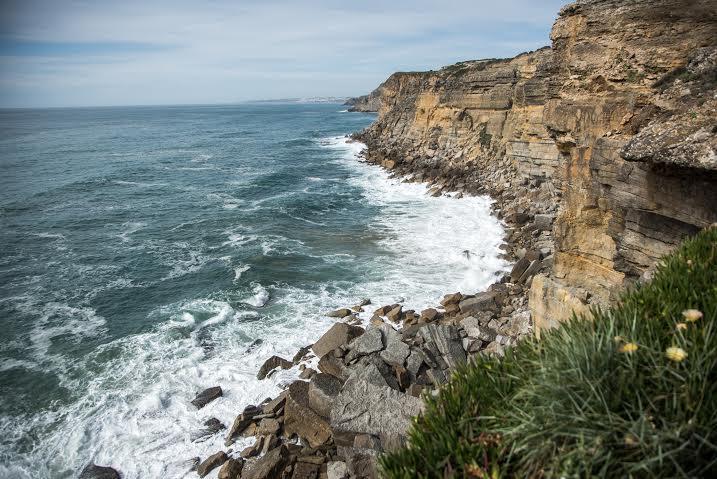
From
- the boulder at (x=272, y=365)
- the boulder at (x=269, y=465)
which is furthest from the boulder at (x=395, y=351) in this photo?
the boulder at (x=269, y=465)

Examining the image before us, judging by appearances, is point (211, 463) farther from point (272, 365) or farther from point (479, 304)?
point (479, 304)

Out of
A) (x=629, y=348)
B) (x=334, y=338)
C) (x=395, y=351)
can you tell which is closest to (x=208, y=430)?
(x=334, y=338)

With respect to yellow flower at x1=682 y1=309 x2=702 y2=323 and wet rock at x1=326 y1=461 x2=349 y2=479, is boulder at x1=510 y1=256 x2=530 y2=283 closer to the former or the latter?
wet rock at x1=326 y1=461 x2=349 y2=479

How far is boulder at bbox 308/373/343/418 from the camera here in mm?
12305

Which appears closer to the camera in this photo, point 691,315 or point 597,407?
point 597,407

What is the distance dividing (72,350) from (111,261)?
9437 mm

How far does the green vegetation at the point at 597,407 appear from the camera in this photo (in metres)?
4.03

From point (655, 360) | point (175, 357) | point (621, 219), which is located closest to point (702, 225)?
point (621, 219)

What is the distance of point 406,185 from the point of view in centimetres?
4253

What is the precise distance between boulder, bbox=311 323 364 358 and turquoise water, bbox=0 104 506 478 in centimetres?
114

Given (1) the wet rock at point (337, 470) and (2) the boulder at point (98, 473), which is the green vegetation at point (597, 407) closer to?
(1) the wet rock at point (337, 470)

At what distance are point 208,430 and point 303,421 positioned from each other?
9.75ft

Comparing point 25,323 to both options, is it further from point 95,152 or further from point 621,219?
point 95,152

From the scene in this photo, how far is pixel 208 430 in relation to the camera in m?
13.0
